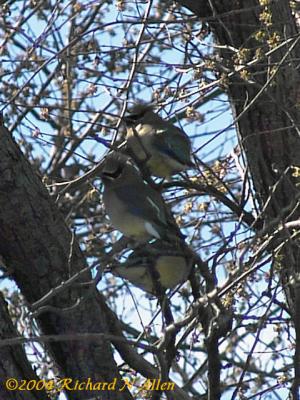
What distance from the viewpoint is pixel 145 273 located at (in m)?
5.31

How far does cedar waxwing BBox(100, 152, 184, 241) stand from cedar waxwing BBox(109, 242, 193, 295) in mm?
117

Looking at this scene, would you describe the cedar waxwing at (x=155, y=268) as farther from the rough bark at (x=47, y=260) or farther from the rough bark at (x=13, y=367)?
the rough bark at (x=13, y=367)

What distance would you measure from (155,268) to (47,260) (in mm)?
501

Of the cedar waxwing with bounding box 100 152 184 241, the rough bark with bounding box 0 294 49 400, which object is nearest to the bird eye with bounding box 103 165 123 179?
the cedar waxwing with bounding box 100 152 184 241

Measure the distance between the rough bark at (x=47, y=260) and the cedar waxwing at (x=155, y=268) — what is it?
209mm

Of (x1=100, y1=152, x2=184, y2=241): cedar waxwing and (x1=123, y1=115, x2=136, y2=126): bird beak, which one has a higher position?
(x1=123, y1=115, x2=136, y2=126): bird beak

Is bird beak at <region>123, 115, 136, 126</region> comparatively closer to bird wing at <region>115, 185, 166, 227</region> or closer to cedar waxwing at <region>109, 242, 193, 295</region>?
bird wing at <region>115, 185, 166, 227</region>

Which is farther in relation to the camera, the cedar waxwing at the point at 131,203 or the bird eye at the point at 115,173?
the bird eye at the point at 115,173

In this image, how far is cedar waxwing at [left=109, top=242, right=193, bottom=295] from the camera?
5.04m

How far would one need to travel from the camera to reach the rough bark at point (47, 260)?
5242 mm

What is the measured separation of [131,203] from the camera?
5594 mm

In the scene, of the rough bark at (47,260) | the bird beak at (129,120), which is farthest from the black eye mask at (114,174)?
the rough bark at (47,260)

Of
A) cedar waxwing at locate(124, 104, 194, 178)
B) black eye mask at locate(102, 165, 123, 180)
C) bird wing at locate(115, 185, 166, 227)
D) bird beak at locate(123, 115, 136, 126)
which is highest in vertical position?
bird beak at locate(123, 115, 136, 126)

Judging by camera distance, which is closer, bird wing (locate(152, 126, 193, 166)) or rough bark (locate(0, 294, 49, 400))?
rough bark (locate(0, 294, 49, 400))
